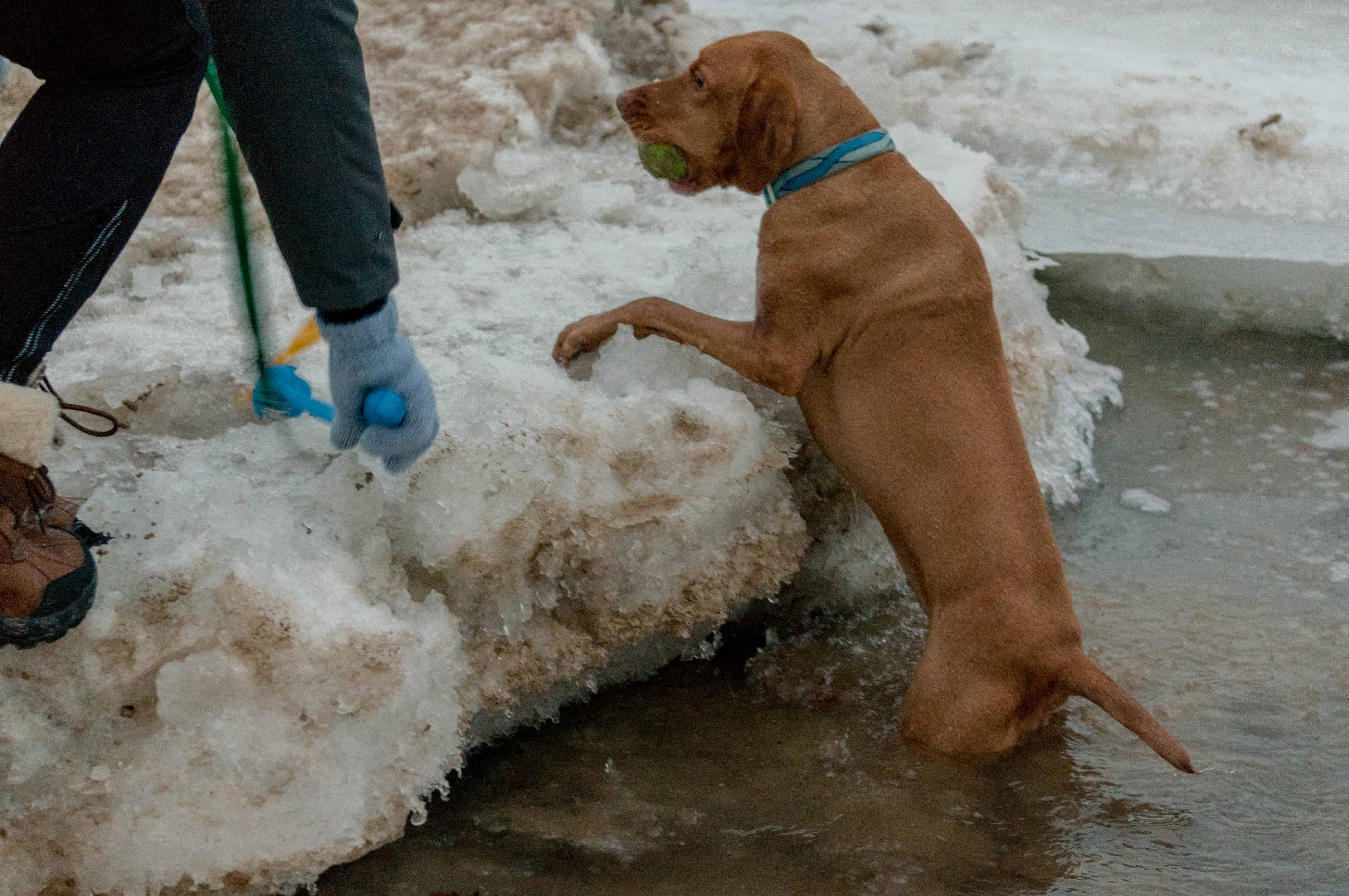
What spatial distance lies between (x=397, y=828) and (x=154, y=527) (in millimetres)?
633

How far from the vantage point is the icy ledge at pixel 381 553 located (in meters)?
1.71

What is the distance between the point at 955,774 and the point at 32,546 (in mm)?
1604

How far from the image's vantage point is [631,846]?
6.32 feet

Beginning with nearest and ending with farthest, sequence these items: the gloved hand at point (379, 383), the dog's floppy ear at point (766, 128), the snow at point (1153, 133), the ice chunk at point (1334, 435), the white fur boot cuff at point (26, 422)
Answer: the white fur boot cuff at point (26, 422), the gloved hand at point (379, 383), the dog's floppy ear at point (766, 128), the ice chunk at point (1334, 435), the snow at point (1153, 133)

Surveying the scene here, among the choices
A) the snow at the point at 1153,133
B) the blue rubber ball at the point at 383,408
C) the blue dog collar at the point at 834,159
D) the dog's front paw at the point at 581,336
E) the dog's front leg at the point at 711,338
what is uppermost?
the blue dog collar at the point at 834,159

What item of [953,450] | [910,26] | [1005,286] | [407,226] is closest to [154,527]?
[953,450]

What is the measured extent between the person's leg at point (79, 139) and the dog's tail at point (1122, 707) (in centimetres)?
176

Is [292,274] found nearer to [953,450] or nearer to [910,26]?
[953,450]

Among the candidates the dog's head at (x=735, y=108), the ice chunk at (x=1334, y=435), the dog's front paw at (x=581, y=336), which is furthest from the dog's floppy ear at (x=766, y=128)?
the ice chunk at (x=1334, y=435)

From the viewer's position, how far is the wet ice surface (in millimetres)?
1875

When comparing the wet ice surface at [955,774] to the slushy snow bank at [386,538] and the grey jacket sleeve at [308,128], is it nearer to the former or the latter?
the slushy snow bank at [386,538]

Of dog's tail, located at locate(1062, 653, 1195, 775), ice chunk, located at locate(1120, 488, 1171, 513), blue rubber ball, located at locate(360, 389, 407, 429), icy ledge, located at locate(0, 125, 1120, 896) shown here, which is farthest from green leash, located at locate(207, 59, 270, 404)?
ice chunk, located at locate(1120, 488, 1171, 513)

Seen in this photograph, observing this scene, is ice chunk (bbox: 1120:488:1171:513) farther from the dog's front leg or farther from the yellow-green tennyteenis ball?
the yellow-green tennyteenis ball

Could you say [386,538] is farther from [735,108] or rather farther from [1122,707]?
[1122,707]
